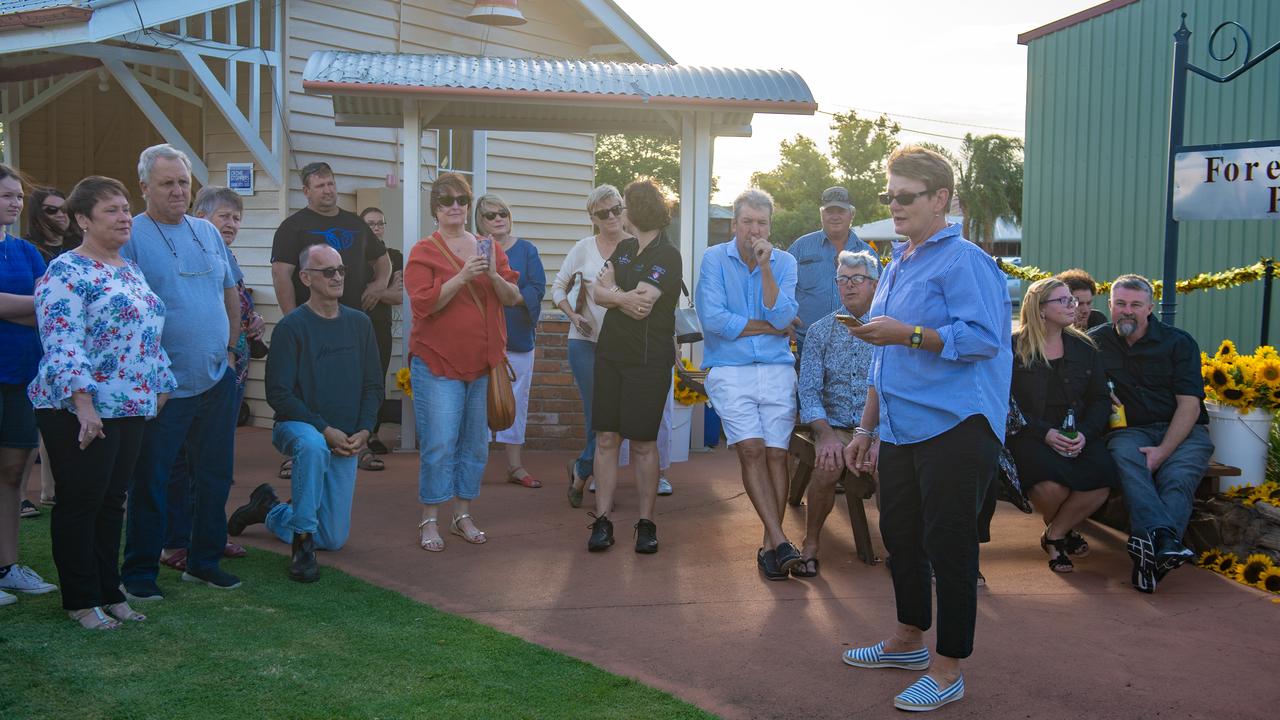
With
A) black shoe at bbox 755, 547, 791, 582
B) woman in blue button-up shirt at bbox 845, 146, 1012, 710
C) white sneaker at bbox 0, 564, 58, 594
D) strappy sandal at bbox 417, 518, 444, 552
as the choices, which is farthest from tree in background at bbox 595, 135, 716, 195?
woman in blue button-up shirt at bbox 845, 146, 1012, 710

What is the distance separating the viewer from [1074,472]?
19.5 feet

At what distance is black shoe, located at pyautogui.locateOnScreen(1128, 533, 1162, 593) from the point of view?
216 inches

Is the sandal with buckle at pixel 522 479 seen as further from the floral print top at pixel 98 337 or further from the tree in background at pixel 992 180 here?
the tree in background at pixel 992 180

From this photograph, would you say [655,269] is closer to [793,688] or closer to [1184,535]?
[793,688]

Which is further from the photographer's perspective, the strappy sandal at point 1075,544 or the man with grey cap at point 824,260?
the man with grey cap at point 824,260

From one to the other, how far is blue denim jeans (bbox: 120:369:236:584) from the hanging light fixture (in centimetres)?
737

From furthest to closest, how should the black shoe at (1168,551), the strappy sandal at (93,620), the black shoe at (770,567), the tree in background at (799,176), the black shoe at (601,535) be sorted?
the tree in background at (799,176)
the black shoe at (601,535)
the black shoe at (770,567)
the black shoe at (1168,551)
the strappy sandal at (93,620)

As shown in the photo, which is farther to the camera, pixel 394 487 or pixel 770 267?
pixel 394 487

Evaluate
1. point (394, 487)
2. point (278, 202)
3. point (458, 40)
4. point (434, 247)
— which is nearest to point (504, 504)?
point (394, 487)

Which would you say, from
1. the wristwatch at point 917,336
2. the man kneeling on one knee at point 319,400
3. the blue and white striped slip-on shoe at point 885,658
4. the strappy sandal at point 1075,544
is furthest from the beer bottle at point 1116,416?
the man kneeling on one knee at point 319,400

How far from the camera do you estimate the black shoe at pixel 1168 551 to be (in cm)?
545

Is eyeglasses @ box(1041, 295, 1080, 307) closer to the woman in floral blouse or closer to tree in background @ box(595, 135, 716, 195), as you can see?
the woman in floral blouse

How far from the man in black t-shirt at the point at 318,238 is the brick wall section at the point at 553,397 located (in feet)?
5.93

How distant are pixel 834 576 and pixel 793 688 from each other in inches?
66.6
